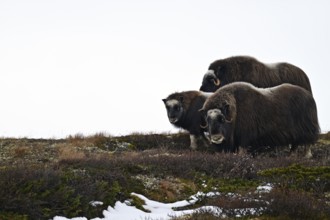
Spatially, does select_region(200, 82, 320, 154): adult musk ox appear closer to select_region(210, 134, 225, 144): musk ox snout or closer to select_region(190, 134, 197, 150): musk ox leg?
Result: select_region(210, 134, 225, 144): musk ox snout

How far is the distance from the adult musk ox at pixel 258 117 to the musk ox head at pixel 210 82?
3023 mm

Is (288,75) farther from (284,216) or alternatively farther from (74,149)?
(284,216)

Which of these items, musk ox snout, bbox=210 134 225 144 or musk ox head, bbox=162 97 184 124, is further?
musk ox head, bbox=162 97 184 124

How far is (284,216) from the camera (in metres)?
6.78

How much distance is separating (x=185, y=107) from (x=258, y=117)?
3654mm

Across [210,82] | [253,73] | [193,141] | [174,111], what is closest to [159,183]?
[193,141]

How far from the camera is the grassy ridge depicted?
22.5 ft

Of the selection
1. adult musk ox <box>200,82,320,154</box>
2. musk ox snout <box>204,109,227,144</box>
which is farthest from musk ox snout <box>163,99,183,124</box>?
musk ox snout <box>204,109,227,144</box>

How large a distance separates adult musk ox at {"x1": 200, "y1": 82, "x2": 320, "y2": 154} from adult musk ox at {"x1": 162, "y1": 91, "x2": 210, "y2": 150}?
2.66 meters

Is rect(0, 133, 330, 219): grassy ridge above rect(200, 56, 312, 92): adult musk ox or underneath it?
underneath

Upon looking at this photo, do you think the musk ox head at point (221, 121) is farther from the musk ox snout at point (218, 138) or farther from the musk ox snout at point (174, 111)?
the musk ox snout at point (174, 111)

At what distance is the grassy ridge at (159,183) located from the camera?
22.5 ft

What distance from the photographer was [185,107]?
16656mm

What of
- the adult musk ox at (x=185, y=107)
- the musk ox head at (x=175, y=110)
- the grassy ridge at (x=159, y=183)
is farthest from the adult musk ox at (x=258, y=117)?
the musk ox head at (x=175, y=110)
